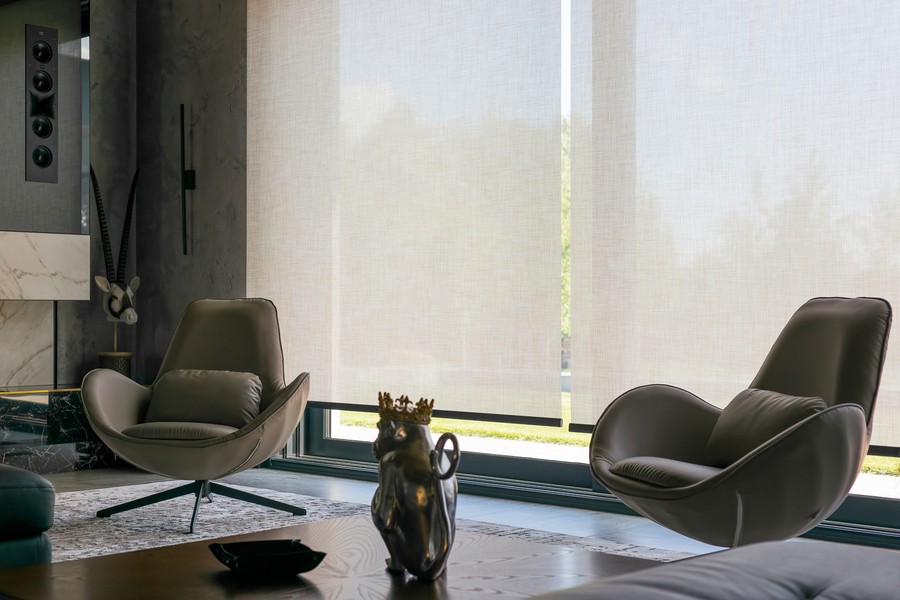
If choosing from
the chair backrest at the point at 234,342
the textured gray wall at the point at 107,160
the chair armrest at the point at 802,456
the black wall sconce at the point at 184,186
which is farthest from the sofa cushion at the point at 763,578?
the textured gray wall at the point at 107,160

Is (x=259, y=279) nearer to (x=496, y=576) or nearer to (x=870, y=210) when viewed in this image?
(x=870, y=210)

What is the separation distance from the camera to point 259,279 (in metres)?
5.61

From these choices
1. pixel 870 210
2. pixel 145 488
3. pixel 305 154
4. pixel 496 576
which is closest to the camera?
pixel 496 576

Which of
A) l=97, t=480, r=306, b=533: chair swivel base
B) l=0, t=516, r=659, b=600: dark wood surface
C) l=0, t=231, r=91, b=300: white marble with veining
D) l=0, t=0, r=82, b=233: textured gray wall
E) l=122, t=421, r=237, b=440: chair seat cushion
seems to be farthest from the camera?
l=0, t=0, r=82, b=233: textured gray wall

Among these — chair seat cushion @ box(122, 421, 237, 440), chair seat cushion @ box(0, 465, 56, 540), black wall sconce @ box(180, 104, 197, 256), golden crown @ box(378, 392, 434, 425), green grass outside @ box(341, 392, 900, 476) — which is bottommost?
green grass outside @ box(341, 392, 900, 476)

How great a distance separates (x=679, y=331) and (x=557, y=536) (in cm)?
92

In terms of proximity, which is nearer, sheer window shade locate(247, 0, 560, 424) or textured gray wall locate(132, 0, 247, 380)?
sheer window shade locate(247, 0, 560, 424)

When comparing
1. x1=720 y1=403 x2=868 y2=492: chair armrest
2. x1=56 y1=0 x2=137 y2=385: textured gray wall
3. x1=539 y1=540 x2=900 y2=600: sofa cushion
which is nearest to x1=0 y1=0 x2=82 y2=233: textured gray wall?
x1=56 y1=0 x2=137 y2=385: textured gray wall

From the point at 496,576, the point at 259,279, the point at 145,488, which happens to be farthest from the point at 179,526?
the point at 496,576

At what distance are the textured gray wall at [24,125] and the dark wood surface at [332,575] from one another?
3.94m

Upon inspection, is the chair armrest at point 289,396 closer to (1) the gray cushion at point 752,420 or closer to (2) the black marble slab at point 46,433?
(1) the gray cushion at point 752,420

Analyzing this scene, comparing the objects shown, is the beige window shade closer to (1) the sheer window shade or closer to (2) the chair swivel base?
(1) the sheer window shade

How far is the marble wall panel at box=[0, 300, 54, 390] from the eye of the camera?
568 centimetres

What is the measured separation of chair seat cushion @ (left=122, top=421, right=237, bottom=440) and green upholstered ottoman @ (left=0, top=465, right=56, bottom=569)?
1.23 metres
